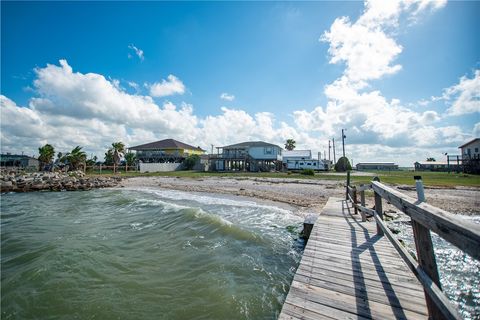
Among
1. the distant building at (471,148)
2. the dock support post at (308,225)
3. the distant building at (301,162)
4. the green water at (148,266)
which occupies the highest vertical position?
the distant building at (471,148)

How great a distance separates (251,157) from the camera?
173ft

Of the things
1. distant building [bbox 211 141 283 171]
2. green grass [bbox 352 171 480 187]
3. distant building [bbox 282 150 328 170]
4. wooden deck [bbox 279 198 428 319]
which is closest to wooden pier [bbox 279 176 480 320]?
wooden deck [bbox 279 198 428 319]

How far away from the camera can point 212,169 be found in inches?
2222

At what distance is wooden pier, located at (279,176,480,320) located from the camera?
72.6 inches

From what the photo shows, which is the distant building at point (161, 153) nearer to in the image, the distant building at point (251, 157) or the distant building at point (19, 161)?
the distant building at point (251, 157)

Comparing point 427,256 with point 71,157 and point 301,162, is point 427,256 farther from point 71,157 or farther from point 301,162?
point 71,157

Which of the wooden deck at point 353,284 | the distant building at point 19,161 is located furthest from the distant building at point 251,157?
the distant building at point 19,161

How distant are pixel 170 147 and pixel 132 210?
4913cm

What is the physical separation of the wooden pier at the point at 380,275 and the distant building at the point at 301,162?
51762 millimetres

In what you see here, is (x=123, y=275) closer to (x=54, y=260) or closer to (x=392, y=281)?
(x=54, y=260)

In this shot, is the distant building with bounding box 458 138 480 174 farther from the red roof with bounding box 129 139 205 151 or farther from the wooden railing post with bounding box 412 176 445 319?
the red roof with bounding box 129 139 205 151

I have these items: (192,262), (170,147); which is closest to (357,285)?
(192,262)

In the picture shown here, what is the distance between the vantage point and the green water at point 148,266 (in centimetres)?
460

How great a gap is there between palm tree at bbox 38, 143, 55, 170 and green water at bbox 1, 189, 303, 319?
5499 centimetres
